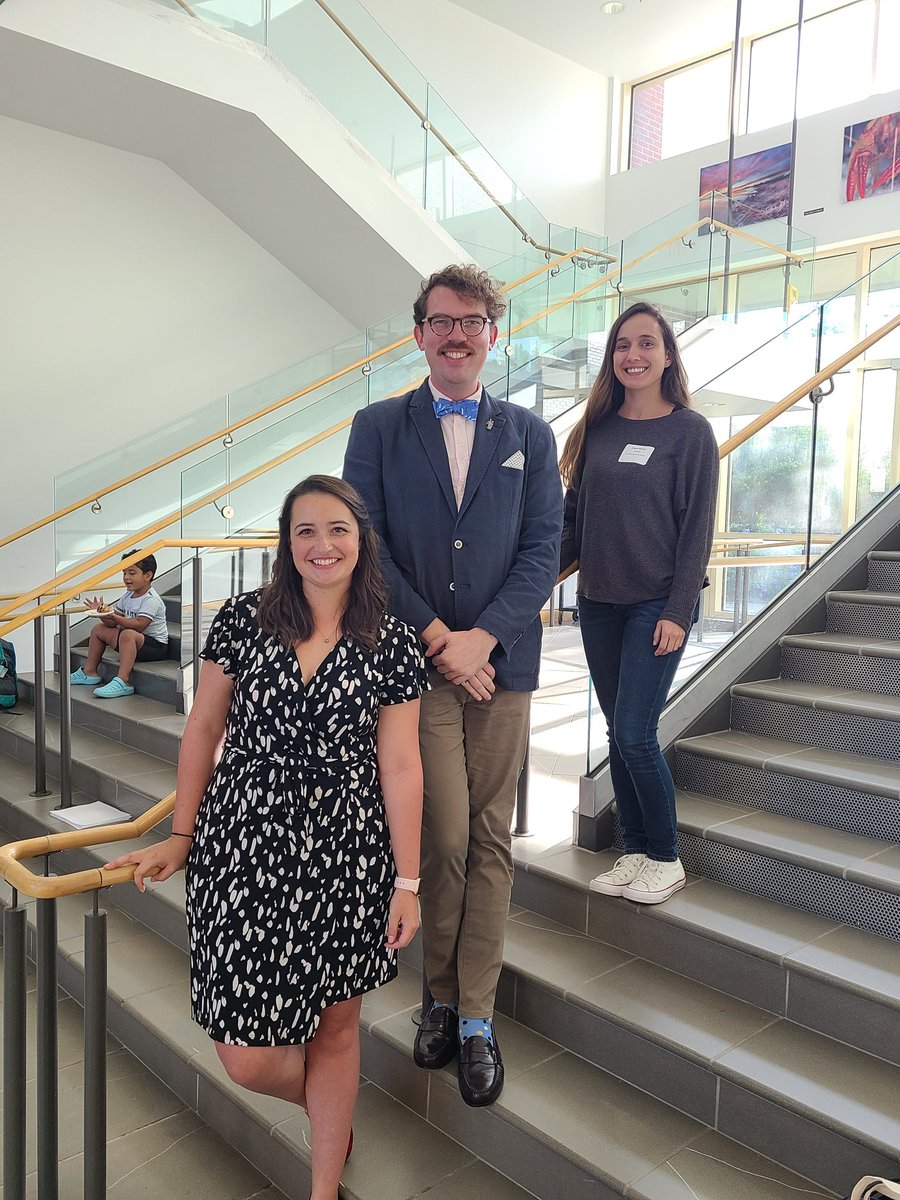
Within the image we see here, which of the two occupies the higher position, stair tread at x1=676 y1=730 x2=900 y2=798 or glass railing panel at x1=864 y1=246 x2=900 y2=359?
glass railing panel at x1=864 y1=246 x2=900 y2=359

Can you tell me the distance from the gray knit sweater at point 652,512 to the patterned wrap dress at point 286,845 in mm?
876

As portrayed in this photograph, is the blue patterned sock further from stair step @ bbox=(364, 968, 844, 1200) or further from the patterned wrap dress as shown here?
the patterned wrap dress

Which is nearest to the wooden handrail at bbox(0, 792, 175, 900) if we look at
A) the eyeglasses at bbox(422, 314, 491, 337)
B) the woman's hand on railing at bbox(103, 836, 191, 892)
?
the woman's hand on railing at bbox(103, 836, 191, 892)

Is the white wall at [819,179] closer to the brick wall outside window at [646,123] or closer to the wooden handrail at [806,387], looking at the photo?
the brick wall outside window at [646,123]

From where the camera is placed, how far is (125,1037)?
281 centimetres

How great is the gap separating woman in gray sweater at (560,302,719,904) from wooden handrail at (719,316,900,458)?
0.73 metres

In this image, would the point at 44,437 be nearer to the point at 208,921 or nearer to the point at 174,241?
the point at 174,241

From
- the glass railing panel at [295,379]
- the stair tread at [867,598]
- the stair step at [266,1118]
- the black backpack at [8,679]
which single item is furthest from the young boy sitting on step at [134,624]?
the stair tread at [867,598]

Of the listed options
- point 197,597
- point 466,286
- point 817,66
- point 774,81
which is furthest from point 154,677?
point 774,81

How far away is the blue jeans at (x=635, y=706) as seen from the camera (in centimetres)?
238

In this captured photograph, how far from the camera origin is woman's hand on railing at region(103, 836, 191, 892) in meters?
1.71

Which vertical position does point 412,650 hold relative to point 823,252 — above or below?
below

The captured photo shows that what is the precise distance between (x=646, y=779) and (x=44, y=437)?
6.26m

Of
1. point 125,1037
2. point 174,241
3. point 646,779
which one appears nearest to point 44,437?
point 174,241
